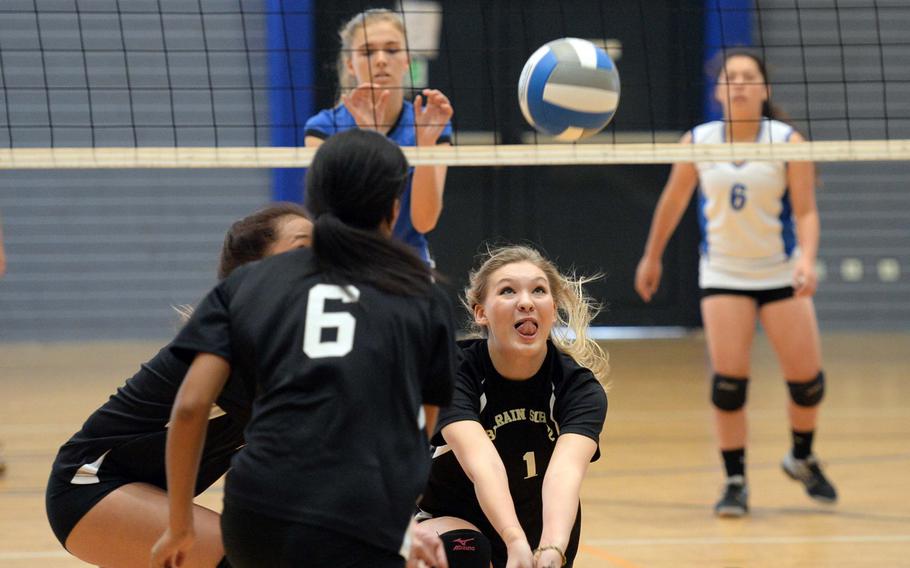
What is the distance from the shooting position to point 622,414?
7207 mm

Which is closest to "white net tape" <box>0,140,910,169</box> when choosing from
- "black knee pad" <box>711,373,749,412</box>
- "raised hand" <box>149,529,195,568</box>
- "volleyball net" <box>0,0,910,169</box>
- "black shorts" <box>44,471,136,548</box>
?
"black knee pad" <box>711,373,749,412</box>

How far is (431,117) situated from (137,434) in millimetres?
1455

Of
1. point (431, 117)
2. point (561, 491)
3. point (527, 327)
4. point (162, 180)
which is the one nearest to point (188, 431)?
point (561, 491)

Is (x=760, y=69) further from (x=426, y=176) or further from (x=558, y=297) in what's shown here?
(x=558, y=297)

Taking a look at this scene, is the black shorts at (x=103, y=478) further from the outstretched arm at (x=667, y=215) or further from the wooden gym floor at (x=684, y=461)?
the outstretched arm at (x=667, y=215)

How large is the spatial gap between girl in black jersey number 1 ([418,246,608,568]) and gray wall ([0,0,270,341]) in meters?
7.39

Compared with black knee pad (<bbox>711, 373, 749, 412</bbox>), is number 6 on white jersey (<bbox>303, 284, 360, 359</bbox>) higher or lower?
higher

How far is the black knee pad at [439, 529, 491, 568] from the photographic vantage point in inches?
111

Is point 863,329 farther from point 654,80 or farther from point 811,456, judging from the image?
point 811,456

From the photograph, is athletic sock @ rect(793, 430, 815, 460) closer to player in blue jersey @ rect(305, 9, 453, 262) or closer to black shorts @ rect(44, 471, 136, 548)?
player in blue jersey @ rect(305, 9, 453, 262)

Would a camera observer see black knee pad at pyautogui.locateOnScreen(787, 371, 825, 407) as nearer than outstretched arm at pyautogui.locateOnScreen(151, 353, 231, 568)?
No

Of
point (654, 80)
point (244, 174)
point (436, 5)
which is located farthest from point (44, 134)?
point (654, 80)

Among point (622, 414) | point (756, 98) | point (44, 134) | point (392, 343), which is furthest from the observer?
point (44, 134)

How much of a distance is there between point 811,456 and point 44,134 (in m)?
7.03
